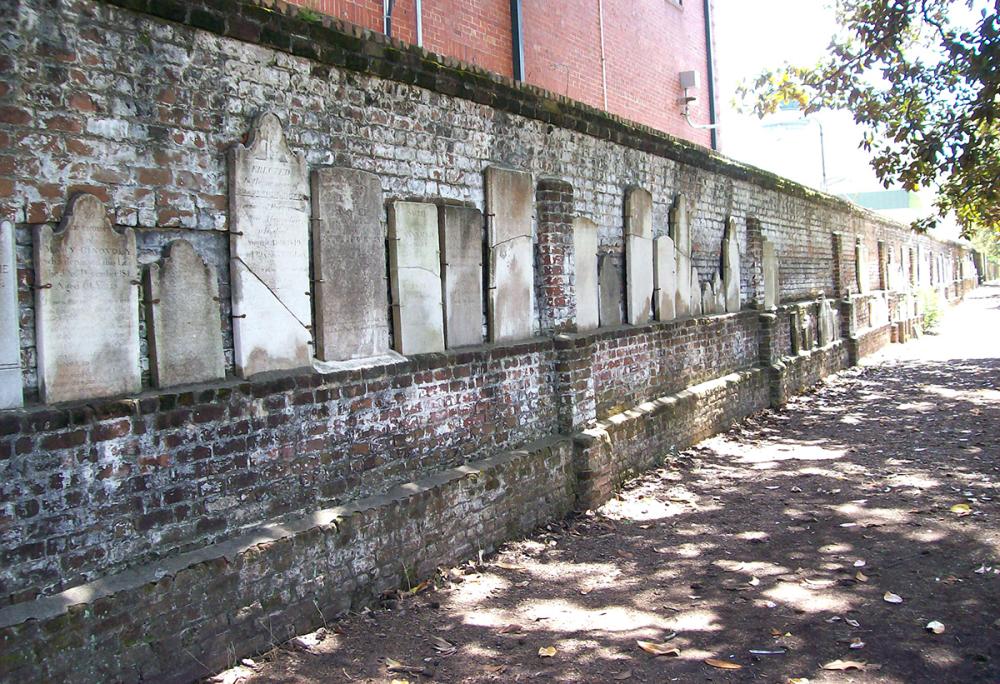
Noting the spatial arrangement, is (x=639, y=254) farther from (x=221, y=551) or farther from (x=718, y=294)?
(x=221, y=551)

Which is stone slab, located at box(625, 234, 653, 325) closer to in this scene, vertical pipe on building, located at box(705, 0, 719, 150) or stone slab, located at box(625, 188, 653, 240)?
stone slab, located at box(625, 188, 653, 240)

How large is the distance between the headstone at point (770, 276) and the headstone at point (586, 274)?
5593mm

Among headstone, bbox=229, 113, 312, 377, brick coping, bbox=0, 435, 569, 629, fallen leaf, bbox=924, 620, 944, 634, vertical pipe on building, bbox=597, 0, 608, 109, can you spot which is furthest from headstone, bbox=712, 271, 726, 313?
headstone, bbox=229, 113, 312, 377

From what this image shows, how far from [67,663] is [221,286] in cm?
184

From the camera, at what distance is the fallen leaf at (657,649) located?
13.6 feet

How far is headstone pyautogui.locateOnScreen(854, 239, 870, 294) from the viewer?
738 inches

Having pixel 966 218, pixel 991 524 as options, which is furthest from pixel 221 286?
pixel 966 218

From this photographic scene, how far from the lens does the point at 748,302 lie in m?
11.8

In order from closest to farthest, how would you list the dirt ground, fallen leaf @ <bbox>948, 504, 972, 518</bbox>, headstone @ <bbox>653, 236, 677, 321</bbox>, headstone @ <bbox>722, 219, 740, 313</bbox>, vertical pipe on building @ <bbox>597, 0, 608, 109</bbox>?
the dirt ground, fallen leaf @ <bbox>948, 504, 972, 518</bbox>, headstone @ <bbox>653, 236, 677, 321</bbox>, headstone @ <bbox>722, 219, 740, 313</bbox>, vertical pipe on building @ <bbox>597, 0, 608, 109</bbox>

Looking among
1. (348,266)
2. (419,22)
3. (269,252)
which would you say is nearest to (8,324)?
(269,252)

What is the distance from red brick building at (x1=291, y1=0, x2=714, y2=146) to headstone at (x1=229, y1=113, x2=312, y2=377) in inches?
140

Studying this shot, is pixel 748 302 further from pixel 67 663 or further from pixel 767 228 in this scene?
pixel 67 663

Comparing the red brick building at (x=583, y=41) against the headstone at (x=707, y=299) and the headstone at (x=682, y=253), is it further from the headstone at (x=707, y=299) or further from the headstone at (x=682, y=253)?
the headstone at (x=707, y=299)

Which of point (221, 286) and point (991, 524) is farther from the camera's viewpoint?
point (991, 524)
